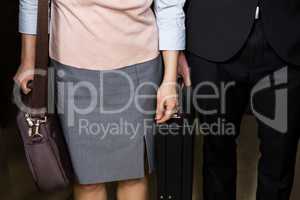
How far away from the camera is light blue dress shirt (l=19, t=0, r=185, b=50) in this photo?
42.6 inches

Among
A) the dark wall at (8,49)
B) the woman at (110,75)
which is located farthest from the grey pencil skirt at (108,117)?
the dark wall at (8,49)

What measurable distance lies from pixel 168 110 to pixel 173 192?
0.77 feet

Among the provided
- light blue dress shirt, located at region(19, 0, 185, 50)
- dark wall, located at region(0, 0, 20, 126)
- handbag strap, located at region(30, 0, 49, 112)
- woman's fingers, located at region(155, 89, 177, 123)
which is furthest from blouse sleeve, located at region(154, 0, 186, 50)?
dark wall, located at region(0, 0, 20, 126)

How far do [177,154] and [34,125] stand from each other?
1.19 ft

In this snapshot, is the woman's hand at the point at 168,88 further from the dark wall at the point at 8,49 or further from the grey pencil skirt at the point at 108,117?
the dark wall at the point at 8,49

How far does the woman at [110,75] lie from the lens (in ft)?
3.48

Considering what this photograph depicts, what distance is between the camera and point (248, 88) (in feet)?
3.82

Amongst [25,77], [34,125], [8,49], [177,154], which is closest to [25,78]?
[25,77]

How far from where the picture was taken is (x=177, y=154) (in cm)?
121

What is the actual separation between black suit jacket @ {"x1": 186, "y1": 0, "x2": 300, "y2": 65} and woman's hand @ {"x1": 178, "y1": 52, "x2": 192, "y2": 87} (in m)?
0.05

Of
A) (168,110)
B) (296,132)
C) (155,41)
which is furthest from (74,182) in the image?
(296,132)

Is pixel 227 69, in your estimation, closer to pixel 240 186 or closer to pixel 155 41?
pixel 155 41

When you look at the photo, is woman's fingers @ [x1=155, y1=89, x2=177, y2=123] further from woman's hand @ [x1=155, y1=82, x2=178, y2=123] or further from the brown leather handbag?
the brown leather handbag

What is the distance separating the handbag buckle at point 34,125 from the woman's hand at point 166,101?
10.7 inches
